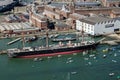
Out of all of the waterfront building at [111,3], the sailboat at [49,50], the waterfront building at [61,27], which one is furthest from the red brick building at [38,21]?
the waterfront building at [111,3]

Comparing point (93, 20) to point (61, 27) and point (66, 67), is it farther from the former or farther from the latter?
point (66, 67)

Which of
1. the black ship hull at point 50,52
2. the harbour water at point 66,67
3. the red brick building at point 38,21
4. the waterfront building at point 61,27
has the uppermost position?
the red brick building at point 38,21

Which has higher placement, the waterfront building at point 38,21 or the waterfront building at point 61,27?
the waterfront building at point 38,21

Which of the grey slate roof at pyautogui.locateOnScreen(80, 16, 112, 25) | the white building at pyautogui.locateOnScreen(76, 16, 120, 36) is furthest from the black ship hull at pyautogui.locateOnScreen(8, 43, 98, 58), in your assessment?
the grey slate roof at pyautogui.locateOnScreen(80, 16, 112, 25)

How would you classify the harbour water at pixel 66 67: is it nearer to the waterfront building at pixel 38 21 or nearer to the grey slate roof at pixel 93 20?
the grey slate roof at pixel 93 20

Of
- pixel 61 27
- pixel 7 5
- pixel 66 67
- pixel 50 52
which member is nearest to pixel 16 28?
pixel 61 27

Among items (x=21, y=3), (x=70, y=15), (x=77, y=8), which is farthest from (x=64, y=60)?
(x=21, y=3)
